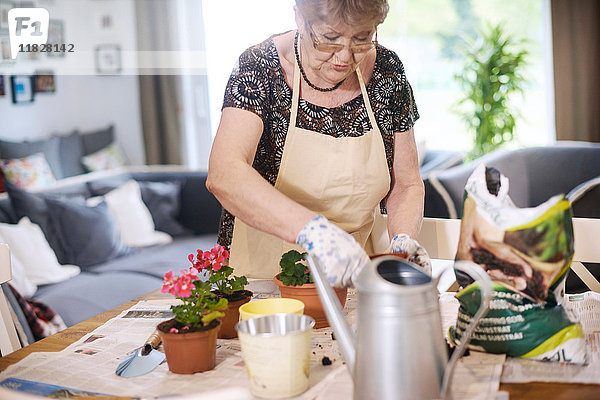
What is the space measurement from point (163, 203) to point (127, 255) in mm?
536

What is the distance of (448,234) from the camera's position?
5.08 feet

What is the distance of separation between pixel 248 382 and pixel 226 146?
1.74 ft

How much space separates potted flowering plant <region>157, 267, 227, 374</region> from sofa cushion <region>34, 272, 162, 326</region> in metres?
2.00

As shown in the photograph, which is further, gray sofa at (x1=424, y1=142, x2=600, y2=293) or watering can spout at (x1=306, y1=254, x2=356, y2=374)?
gray sofa at (x1=424, y1=142, x2=600, y2=293)

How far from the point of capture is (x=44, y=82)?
443cm

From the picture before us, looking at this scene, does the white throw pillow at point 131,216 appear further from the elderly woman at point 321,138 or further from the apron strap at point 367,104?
the apron strap at point 367,104

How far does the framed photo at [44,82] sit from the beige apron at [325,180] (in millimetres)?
3389

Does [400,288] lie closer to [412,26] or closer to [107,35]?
[107,35]

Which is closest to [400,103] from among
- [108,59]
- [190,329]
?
[190,329]

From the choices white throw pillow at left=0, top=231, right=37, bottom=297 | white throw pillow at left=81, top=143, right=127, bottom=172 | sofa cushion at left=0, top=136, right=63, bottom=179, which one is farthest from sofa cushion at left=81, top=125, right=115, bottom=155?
white throw pillow at left=0, top=231, right=37, bottom=297

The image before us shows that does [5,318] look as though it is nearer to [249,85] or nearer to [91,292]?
[249,85]

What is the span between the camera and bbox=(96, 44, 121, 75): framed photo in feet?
16.2

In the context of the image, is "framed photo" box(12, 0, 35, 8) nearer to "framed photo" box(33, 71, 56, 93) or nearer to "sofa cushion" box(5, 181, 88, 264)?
"framed photo" box(33, 71, 56, 93)

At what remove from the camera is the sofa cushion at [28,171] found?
3.83 metres
